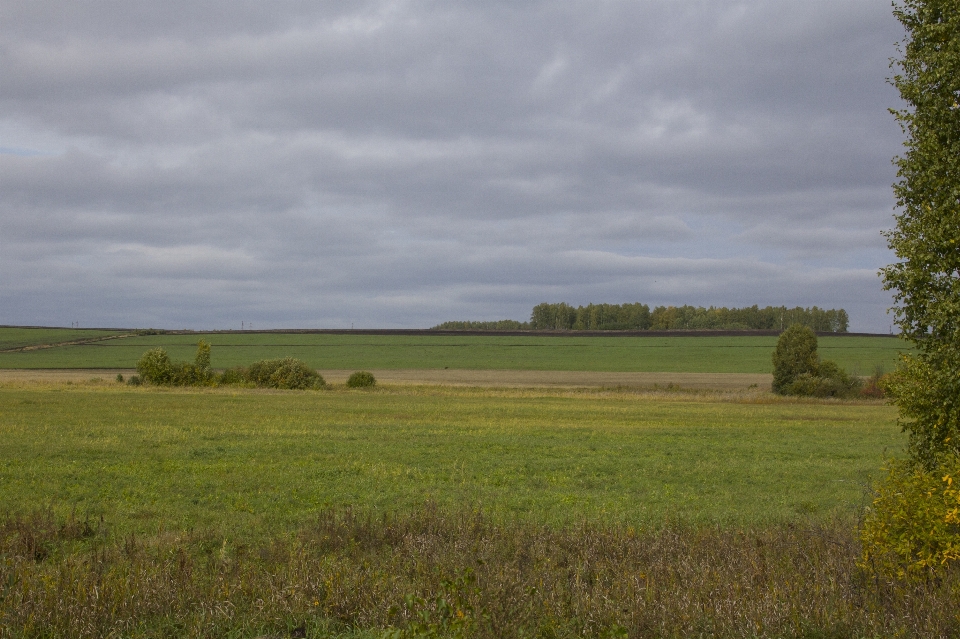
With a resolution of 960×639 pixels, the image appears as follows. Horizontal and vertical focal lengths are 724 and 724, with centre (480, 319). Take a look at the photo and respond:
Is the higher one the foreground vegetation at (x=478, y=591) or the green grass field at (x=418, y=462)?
the foreground vegetation at (x=478, y=591)

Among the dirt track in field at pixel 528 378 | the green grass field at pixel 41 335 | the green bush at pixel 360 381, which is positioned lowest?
the dirt track in field at pixel 528 378

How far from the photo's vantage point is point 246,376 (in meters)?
71.6

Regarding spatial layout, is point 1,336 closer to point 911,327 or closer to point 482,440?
point 482,440

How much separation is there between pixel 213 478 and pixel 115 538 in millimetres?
7103

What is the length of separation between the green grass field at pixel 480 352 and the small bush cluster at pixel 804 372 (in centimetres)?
3169

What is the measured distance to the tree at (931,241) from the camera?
33.8 feet

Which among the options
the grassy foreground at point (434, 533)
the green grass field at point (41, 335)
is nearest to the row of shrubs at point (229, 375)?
the grassy foreground at point (434, 533)

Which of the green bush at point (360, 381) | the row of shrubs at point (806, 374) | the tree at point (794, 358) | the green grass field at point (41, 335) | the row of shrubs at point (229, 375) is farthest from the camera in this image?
the green grass field at point (41, 335)

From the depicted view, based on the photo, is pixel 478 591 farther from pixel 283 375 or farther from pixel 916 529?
pixel 283 375

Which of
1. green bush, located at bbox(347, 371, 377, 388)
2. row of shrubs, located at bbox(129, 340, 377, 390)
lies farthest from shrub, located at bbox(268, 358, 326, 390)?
green bush, located at bbox(347, 371, 377, 388)

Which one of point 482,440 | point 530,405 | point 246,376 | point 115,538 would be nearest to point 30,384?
point 246,376

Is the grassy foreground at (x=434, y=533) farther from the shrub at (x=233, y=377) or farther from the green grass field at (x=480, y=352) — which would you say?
the green grass field at (x=480, y=352)

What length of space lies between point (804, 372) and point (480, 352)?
79.3 metres

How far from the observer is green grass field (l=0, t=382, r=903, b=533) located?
1555 centimetres
